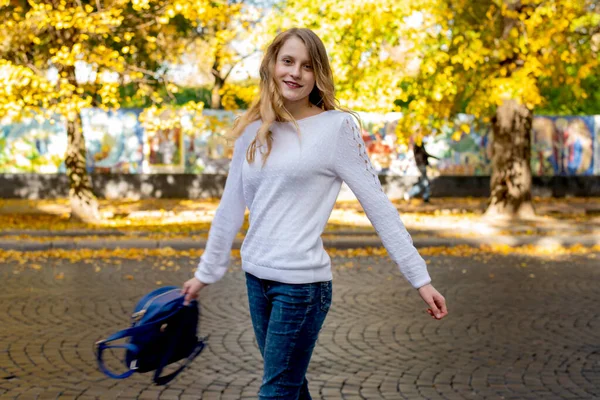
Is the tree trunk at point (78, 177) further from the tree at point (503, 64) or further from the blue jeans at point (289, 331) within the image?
the blue jeans at point (289, 331)

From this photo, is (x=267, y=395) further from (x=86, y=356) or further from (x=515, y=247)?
(x=515, y=247)

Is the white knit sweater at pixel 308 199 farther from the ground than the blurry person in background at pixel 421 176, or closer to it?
farther from the ground

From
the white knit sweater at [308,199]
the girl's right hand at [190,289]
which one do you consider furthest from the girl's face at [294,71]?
the girl's right hand at [190,289]

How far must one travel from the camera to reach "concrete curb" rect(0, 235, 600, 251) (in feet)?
42.1

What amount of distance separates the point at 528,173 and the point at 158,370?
15.2 m

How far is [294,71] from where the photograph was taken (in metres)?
3.17

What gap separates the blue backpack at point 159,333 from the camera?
329cm

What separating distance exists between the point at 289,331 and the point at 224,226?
53 centimetres

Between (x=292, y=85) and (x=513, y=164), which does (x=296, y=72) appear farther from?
(x=513, y=164)

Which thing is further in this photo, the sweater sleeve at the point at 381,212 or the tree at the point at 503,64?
the tree at the point at 503,64

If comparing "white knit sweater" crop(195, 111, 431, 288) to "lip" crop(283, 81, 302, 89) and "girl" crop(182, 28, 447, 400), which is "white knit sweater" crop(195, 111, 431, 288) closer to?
"girl" crop(182, 28, 447, 400)

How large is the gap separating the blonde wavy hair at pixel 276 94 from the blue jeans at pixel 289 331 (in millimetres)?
468

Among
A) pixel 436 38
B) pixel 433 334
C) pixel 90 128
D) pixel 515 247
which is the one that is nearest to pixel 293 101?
pixel 433 334

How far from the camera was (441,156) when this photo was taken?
85.4 feet
